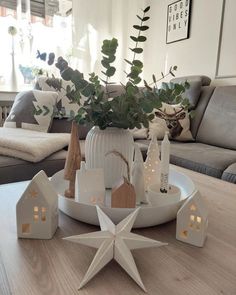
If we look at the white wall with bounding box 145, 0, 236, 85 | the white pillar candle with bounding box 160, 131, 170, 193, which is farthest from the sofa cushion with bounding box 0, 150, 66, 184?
the white wall with bounding box 145, 0, 236, 85

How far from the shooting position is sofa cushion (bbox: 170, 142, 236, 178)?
1397 millimetres

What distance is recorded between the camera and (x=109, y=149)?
76 centimetres

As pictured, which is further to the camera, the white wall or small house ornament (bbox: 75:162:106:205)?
the white wall

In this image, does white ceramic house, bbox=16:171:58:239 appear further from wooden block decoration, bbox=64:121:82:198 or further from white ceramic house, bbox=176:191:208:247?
white ceramic house, bbox=176:191:208:247

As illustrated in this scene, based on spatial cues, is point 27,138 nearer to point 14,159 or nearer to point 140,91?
point 14,159

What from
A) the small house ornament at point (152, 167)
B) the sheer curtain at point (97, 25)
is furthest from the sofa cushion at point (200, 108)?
the small house ornament at point (152, 167)

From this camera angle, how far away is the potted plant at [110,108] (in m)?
0.68

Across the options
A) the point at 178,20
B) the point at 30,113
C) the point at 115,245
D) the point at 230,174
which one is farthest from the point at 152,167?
the point at 178,20

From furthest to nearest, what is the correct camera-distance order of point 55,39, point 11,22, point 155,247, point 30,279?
1. point 55,39
2. point 11,22
3. point 155,247
4. point 30,279

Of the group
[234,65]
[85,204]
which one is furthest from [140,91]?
[234,65]

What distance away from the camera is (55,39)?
9.27ft

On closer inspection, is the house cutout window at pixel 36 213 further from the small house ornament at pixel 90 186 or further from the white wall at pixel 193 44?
the white wall at pixel 193 44

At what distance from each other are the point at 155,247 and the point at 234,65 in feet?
6.60

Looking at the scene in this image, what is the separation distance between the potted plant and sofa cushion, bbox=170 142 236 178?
30.5 inches
